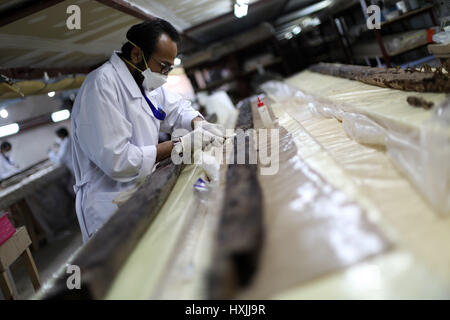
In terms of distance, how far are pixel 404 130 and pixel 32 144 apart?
11.3m

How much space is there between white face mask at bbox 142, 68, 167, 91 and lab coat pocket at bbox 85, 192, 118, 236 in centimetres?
86

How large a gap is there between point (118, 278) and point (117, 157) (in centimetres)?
89

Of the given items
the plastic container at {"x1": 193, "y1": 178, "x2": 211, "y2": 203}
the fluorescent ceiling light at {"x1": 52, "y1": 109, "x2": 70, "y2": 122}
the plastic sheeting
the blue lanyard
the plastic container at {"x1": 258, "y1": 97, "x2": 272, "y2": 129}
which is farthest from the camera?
the fluorescent ceiling light at {"x1": 52, "y1": 109, "x2": 70, "y2": 122}

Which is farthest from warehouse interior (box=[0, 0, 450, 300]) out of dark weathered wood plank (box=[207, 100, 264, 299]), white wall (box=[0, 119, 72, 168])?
white wall (box=[0, 119, 72, 168])

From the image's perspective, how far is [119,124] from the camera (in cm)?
184

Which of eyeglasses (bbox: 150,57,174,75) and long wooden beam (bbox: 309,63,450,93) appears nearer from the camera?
long wooden beam (bbox: 309,63,450,93)

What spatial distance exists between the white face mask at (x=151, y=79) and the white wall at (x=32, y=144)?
9.46m

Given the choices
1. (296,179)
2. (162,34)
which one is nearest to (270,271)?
(296,179)

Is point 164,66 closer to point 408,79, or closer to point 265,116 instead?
point 265,116

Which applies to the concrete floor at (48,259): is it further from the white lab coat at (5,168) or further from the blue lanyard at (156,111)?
the blue lanyard at (156,111)

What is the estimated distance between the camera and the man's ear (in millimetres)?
2135

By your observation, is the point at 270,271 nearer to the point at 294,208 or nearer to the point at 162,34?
the point at 294,208

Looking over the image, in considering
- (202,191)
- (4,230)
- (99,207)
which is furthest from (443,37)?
(4,230)

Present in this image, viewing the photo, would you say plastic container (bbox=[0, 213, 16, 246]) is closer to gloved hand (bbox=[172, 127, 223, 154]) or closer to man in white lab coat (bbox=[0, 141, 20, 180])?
gloved hand (bbox=[172, 127, 223, 154])
